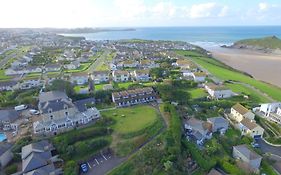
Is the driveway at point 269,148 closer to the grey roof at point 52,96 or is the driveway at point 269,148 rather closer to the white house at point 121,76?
the grey roof at point 52,96

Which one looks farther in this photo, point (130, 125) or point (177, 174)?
point (130, 125)

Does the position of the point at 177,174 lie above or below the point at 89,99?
below

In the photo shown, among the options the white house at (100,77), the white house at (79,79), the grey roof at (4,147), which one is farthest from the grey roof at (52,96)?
the white house at (100,77)

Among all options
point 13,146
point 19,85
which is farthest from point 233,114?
point 19,85

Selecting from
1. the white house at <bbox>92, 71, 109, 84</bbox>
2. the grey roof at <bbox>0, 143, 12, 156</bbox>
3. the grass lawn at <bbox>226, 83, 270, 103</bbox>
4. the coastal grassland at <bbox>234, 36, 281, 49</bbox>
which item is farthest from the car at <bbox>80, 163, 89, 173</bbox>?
the coastal grassland at <bbox>234, 36, 281, 49</bbox>

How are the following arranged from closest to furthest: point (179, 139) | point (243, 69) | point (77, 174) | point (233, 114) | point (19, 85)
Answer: point (77, 174) < point (179, 139) < point (233, 114) < point (19, 85) < point (243, 69)

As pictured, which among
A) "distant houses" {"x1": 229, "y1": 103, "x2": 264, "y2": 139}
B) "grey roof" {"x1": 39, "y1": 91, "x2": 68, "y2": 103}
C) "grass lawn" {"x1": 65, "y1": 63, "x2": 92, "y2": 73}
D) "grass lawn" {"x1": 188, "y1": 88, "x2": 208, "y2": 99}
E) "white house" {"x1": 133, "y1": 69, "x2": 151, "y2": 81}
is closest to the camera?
"distant houses" {"x1": 229, "y1": 103, "x2": 264, "y2": 139}

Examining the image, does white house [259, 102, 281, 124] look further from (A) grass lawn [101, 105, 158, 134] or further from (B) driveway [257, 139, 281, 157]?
(A) grass lawn [101, 105, 158, 134]

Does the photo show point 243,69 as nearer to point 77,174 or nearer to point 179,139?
point 179,139
